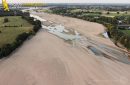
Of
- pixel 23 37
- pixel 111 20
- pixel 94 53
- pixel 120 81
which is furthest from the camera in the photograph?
pixel 111 20

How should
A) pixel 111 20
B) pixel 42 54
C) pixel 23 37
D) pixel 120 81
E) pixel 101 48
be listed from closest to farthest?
pixel 120 81 < pixel 42 54 < pixel 101 48 < pixel 23 37 < pixel 111 20

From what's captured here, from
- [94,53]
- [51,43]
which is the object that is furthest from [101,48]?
[51,43]

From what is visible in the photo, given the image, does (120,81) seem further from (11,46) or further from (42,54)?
(11,46)

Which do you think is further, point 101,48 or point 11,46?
point 101,48

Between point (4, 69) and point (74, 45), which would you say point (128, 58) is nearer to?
point (74, 45)

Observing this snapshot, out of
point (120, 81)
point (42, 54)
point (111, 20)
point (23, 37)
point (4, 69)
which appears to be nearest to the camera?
point (120, 81)

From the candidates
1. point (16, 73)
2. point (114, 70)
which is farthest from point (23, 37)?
point (114, 70)
